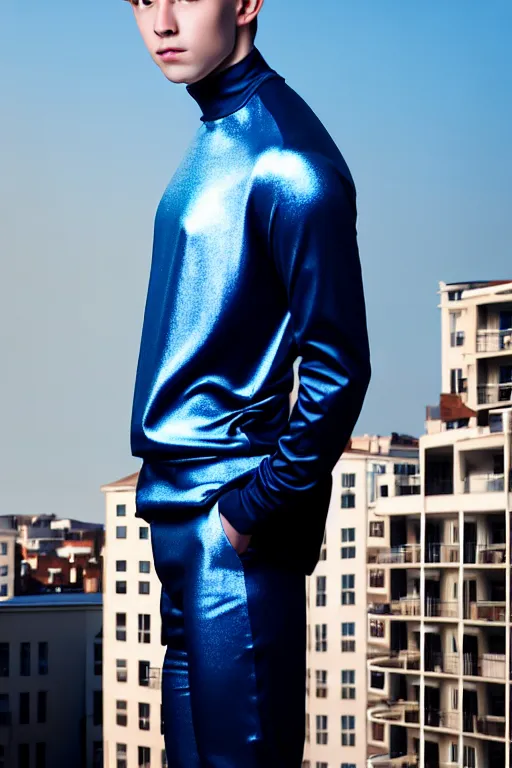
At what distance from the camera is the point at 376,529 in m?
2.96

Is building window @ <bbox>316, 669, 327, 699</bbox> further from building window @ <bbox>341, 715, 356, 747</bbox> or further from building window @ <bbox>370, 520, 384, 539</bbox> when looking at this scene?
building window @ <bbox>370, 520, 384, 539</bbox>

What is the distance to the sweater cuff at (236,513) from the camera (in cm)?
92

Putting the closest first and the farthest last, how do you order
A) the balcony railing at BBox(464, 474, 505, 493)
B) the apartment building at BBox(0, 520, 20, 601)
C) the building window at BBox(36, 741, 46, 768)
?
the apartment building at BBox(0, 520, 20, 601)
the building window at BBox(36, 741, 46, 768)
the balcony railing at BBox(464, 474, 505, 493)

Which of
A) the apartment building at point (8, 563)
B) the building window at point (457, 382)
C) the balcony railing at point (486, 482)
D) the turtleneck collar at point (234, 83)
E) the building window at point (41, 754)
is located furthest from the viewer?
the balcony railing at point (486, 482)

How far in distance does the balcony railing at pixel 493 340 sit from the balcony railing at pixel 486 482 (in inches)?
11.5

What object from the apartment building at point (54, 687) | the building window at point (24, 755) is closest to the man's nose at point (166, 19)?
the apartment building at point (54, 687)

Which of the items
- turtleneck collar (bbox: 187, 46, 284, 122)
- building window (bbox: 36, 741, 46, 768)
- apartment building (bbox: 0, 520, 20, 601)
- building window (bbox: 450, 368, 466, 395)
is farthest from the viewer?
building window (bbox: 450, 368, 466, 395)

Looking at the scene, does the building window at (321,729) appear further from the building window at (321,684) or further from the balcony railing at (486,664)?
the balcony railing at (486,664)

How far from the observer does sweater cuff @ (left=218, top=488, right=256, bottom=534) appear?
3.03 ft

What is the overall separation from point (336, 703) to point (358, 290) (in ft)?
6.94

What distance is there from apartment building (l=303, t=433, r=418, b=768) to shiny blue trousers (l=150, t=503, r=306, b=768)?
188cm

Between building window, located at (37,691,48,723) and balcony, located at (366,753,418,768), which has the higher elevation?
building window, located at (37,691,48,723)

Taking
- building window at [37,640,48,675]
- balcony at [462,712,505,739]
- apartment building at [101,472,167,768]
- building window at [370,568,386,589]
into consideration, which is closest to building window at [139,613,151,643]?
apartment building at [101,472,167,768]

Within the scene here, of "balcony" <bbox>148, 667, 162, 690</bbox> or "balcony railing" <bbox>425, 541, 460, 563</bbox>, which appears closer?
"balcony" <bbox>148, 667, 162, 690</bbox>
